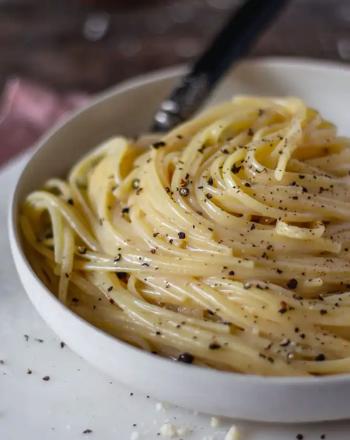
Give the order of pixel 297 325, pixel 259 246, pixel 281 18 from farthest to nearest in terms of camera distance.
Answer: pixel 281 18 → pixel 259 246 → pixel 297 325

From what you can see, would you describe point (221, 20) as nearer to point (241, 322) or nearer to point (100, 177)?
point (100, 177)

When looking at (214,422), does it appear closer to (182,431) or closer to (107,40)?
(182,431)

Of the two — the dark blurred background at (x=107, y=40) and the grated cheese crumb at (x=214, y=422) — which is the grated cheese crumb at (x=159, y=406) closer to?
the grated cheese crumb at (x=214, y=422)

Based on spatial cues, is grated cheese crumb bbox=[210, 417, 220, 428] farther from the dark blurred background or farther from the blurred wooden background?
the blurred wooden background

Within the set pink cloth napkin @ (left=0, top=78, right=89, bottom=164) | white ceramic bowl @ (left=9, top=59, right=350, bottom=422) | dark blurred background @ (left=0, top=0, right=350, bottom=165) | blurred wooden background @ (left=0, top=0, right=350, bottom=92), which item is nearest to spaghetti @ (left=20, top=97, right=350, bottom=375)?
white ceramic bowl @ (left=9, top=59, right=350, bottom=422)

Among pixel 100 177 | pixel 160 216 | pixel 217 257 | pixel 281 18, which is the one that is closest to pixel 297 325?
pixel 217 257

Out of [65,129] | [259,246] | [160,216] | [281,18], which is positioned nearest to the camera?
[259,246]

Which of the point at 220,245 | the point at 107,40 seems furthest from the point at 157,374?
the point at 107,40
